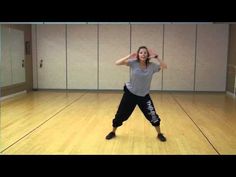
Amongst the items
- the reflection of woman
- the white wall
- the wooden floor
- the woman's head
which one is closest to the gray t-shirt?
the reflection of woman

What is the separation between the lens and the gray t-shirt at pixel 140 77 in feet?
15.5

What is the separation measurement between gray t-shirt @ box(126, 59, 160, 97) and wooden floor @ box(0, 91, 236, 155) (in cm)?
83

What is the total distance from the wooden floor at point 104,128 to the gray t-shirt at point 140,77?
83cm

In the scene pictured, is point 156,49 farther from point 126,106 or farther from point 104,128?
point 126,106

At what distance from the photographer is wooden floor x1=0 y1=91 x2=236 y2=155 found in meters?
4.57

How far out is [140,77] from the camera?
15.4 ft

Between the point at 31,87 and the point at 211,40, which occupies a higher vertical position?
the point at 211,40

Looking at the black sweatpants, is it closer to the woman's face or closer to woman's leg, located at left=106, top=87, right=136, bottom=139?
woman's leg, located at left=106, top=87, right=136, bottom=139

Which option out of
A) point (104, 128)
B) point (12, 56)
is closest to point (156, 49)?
point (12, 56)

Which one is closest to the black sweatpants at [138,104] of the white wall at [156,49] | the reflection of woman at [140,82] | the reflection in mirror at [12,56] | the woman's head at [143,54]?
the reflection of woman at [140,82]

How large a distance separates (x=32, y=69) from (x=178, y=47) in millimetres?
5491
